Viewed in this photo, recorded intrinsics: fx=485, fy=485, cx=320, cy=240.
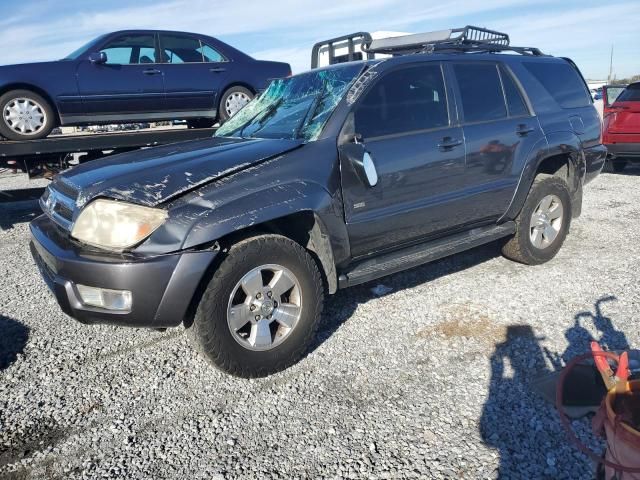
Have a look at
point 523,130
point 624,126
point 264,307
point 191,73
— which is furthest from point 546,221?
point 624,126

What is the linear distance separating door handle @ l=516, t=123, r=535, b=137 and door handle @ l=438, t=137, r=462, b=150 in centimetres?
77

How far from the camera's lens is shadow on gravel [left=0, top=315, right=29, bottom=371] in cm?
316

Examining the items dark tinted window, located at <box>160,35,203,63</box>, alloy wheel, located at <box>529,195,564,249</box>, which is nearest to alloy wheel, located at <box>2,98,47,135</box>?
dark tinted window, located at <box>160,35,203,63</box>

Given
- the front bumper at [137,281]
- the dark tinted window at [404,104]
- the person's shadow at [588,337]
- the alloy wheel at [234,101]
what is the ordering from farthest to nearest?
the alloy wheel at [234,101], the dark tinted window at [404,104], the person's shadow at [588,337], the front bumper at [137,281]

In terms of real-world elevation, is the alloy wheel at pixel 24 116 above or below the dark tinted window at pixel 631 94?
above

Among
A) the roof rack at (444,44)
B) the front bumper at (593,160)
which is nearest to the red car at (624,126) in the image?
the front bumper at (593,160)

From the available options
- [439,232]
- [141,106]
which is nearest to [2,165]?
[141,106]

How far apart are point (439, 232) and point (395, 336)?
0.94 meters

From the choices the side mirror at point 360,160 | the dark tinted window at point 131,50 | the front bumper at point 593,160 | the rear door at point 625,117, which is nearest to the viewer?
the side mirror at point 360,160

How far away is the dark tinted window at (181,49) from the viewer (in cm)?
628

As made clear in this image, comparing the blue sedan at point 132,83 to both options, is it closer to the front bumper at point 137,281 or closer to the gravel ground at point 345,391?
the gravel ground at point 345,391

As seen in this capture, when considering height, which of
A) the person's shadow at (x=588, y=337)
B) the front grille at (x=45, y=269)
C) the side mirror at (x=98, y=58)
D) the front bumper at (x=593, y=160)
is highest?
the side mirror at (x=98, y=58)

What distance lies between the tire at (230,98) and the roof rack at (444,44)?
2246 millimetres

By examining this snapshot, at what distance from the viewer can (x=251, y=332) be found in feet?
9.14
